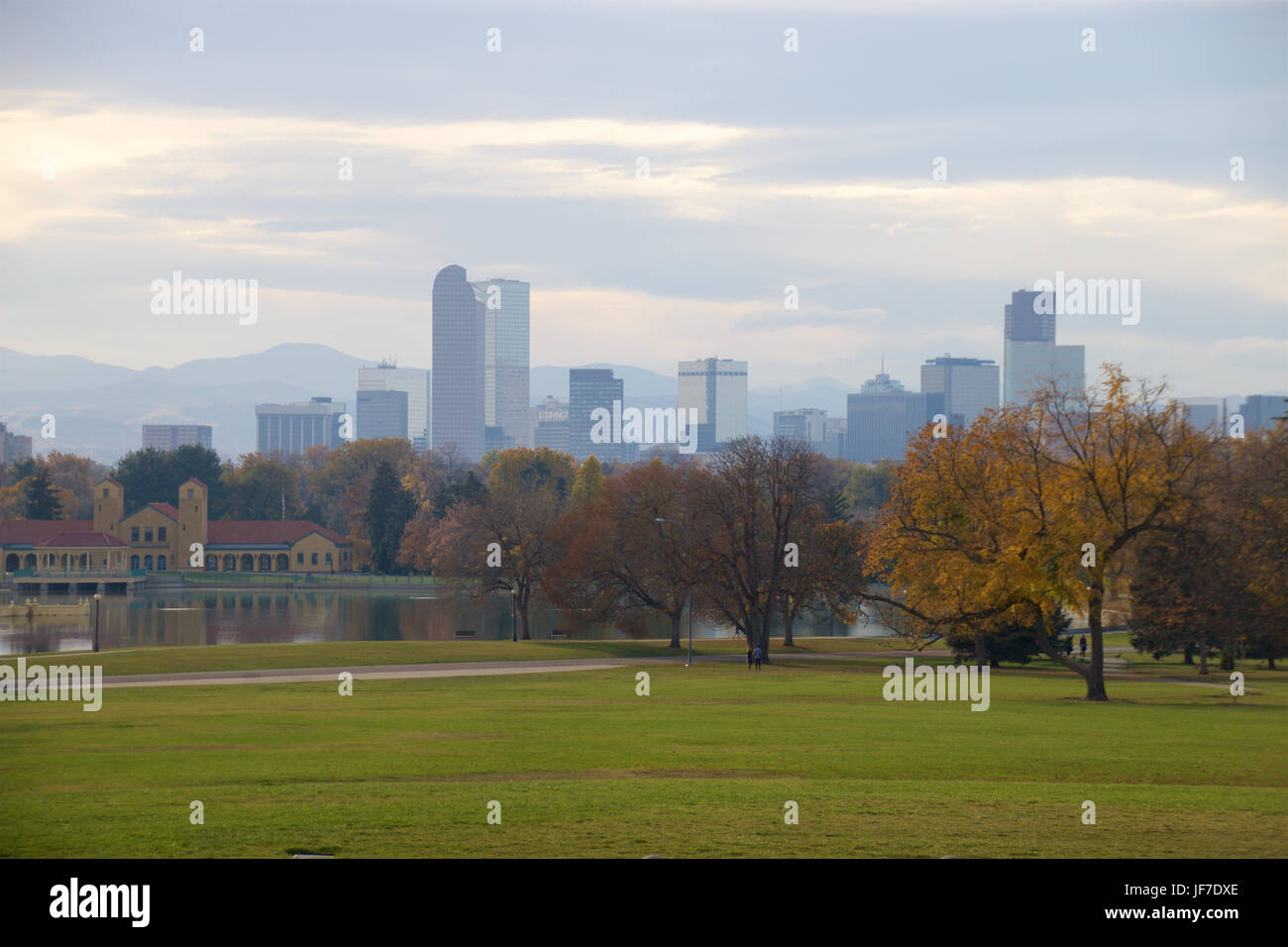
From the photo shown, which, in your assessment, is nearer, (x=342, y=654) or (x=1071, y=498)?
(x=1071, y=498)

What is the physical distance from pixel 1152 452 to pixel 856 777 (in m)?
22.9

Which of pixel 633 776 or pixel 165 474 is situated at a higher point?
pixel 165 474

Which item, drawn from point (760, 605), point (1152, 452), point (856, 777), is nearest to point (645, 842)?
point (856, 777)

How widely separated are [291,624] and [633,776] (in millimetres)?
73608

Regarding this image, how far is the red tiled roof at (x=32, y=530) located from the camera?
448 ft

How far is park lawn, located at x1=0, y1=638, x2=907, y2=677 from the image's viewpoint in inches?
1849

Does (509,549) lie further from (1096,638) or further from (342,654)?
(1096,638)

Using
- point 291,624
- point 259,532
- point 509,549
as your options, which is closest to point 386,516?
point 259,532

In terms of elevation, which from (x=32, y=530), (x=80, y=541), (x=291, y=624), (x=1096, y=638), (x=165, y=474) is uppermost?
(x=165, y=474)

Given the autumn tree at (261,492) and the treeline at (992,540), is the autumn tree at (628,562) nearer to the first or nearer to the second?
the treeline at (992,540)

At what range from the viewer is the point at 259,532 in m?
A: 151

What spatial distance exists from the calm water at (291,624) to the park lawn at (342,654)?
38.0 feet
